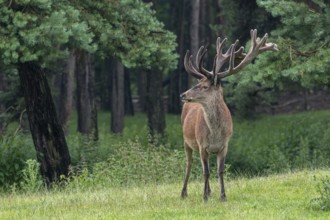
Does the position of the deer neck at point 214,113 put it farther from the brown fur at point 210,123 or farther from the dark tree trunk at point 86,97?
the dark tree trunk at point 86,97

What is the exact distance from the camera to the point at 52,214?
38.7 ft

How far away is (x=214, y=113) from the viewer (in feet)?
42.4

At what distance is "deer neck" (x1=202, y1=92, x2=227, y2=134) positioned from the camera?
507 inches

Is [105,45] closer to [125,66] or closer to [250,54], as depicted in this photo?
[125,66]

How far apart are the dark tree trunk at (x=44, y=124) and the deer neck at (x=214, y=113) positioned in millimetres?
6175

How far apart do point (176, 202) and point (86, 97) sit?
18.3 meters

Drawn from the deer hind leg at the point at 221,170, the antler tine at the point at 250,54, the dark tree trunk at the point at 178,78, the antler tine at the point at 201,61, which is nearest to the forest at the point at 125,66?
the deer hind leg at the point at 221,170

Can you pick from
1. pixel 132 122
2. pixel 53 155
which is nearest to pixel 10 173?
pixel 53 155

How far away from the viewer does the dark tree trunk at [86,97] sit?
2983 cm

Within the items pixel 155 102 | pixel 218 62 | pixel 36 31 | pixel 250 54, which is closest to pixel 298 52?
pixel 250 54

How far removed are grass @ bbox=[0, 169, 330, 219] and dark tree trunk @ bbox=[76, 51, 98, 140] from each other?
48.8ft

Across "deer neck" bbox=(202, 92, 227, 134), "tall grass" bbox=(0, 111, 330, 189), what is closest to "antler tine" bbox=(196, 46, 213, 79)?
"deer neck" bbox=(202, 92, 227, 134)

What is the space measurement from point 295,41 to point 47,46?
464 centimetres

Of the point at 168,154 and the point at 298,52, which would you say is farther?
the point at 168,154
